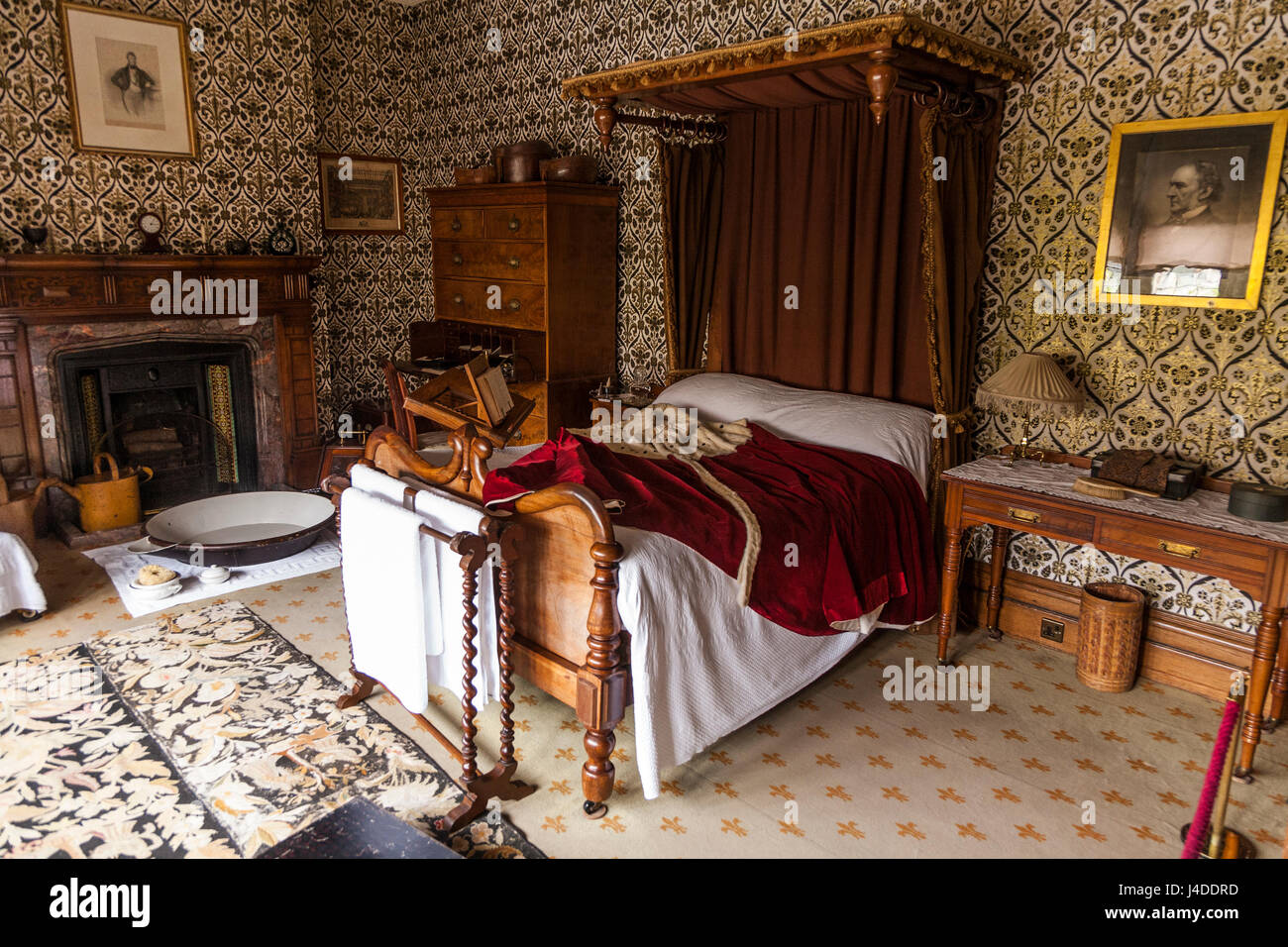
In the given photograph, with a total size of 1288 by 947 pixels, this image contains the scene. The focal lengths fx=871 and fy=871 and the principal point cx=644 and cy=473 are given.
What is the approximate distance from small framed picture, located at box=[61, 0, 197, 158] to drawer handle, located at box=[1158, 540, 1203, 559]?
5940 mm

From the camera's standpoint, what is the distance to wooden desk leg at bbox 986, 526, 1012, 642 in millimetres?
4141

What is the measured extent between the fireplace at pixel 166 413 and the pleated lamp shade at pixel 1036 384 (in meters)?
4.91

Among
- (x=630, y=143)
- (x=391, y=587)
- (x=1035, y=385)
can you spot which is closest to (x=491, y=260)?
(x=630, y=143)

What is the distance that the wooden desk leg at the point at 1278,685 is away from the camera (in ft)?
10.6

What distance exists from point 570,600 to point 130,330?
418cm

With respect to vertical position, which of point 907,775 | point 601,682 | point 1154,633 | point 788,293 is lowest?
point 907,775

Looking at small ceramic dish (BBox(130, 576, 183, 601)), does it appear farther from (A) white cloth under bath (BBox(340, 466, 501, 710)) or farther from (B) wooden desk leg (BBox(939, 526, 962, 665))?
(B) wooden desk leg (BBox(939, 526, 962, 665))

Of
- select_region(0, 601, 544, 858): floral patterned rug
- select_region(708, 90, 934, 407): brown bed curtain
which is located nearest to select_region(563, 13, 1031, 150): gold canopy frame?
select_region(708, 90, 934, 407): brown bed curtain

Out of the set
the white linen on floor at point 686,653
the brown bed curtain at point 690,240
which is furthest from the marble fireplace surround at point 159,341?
the white linen on floor at point 686,653

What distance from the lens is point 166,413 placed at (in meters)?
5.97

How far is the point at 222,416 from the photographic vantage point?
20.2 feet

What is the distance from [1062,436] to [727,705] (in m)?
2.11

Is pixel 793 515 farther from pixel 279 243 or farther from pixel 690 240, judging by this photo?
pixel 279 243

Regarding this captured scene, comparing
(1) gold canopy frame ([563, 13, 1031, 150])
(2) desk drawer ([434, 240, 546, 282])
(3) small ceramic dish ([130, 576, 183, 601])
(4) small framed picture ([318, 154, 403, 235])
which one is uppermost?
(1) gold canopy frame ([563, 13, 1031, 150])
